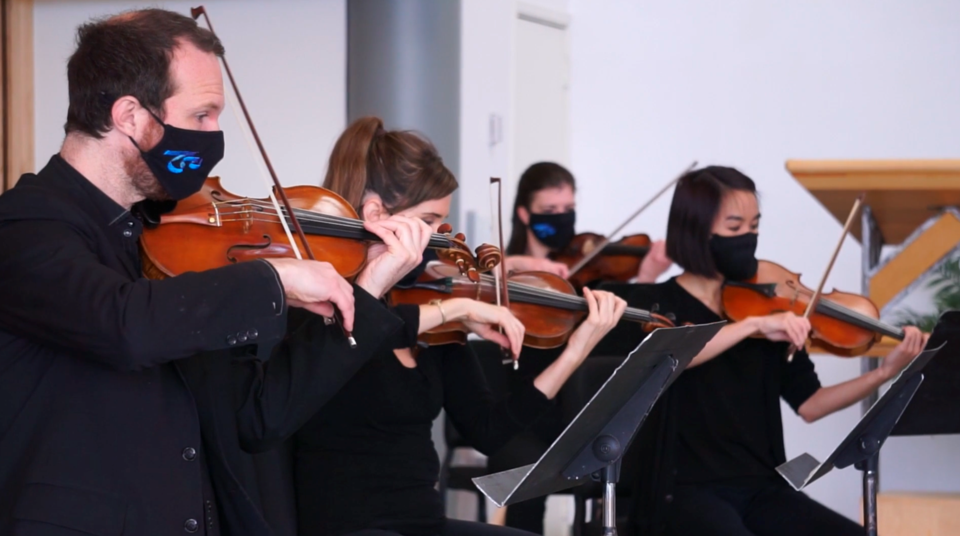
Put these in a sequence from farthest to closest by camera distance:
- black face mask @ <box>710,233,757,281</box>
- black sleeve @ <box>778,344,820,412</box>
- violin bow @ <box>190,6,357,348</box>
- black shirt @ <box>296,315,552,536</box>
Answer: black sleeve @ <box>778,344,820,412</box> < black face mask @ <box>710,233,757,281</box> < black shirt @ <box>296,315,552,536</box> < violin bow @ <box>190,6,357,348</box>

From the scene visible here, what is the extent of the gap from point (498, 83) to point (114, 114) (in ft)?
10.4

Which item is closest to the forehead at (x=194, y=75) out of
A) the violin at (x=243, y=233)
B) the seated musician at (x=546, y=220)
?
the violin at (x=243, y=233)

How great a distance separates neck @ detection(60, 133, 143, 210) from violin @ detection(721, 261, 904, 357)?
4.82 feet

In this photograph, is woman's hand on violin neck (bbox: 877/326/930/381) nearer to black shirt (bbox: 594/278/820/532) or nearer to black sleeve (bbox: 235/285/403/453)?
black shirt (bbox: 594/278/820/532)

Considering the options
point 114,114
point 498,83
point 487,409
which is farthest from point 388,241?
point 498,83

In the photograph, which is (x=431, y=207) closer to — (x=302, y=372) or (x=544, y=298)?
(x=544, y=298)

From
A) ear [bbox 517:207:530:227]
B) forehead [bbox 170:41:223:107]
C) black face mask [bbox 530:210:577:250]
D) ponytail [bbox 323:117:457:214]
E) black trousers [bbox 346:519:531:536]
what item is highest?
forehead [bbox 170:41:223:107]

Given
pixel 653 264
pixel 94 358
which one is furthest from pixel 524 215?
pixel 94 358

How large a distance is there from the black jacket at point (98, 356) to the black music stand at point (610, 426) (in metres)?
0.45

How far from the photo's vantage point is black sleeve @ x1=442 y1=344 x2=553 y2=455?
2.02 meters

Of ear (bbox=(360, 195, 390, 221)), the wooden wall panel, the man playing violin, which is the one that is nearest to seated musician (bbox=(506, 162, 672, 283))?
ear (bbox=(360, 195, 390, 221))

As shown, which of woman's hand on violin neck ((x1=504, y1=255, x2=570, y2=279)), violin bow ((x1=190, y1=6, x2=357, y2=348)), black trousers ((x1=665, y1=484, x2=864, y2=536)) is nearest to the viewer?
violin bow ((x1=190, y1=6, x2=357, y2=348))

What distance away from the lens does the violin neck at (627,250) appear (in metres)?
3.53

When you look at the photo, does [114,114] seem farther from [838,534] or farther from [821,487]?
[821,487]
